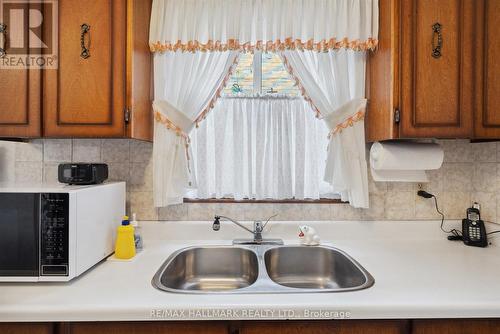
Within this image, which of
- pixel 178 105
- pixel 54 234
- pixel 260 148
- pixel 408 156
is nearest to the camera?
pixel 54 234

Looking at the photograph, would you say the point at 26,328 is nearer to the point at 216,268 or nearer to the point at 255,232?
the point at 216,268

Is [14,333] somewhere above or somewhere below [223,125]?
below

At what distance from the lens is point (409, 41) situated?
1.28m

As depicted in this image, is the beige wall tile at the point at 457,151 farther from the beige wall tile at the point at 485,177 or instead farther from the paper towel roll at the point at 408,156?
the paper towel roll at the point at 408,156

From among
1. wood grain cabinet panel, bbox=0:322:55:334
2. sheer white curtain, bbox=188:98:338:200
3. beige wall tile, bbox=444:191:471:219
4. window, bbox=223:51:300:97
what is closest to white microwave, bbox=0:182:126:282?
wood grain cabinet panel, bbox=0:322:55:334

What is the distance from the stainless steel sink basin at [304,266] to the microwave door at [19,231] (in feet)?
3.25

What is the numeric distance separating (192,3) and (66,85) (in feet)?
2.55

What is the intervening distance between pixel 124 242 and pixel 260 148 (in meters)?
0.87

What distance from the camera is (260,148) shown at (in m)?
1.65

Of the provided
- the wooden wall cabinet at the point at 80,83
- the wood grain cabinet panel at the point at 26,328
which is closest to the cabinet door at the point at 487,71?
the wooden wall cabinet at the point at 80,83

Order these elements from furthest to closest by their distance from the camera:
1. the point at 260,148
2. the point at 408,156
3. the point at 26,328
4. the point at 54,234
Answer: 1. the point at 260,148
2. the point at 408,156
3. the point at 54,234
4. the point at 26,328

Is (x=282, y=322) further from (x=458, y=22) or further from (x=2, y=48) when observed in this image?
(x=2, y=48)

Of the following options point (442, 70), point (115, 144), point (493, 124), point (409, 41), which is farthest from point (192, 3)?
point (493, 124)

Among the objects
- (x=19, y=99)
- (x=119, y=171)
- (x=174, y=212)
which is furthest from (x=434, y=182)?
(x=19, y=99)
